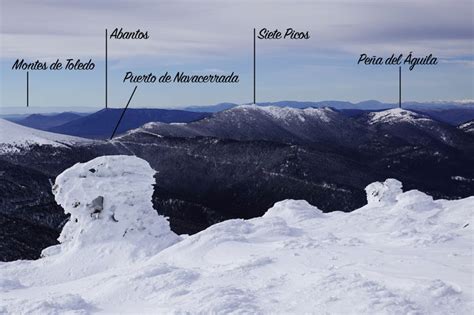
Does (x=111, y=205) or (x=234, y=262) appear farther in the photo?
(x=111, y=205)

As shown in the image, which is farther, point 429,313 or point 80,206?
point 80,206

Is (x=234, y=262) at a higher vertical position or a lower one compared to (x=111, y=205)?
lower

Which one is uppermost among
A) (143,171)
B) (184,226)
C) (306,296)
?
(143,171)

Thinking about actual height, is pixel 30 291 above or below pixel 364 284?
below

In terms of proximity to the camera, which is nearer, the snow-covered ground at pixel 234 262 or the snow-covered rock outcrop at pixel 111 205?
the snow-covered ground at pixel 234 262

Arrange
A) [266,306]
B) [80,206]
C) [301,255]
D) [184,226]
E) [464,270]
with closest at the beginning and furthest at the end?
[266,306]
[464,270]
[301,255]
[80,206]
[184,226]

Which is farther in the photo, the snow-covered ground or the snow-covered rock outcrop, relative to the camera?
the snow-covered rock outcrop

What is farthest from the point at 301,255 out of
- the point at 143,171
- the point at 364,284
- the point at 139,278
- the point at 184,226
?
the point at 184,226

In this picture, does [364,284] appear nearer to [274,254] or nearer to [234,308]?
[234,308]
